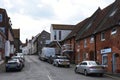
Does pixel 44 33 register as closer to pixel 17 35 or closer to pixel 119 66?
pixel 17 35

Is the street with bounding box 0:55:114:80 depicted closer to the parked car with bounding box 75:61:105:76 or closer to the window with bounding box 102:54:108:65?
the parked car with bounding box 75:61:105:76

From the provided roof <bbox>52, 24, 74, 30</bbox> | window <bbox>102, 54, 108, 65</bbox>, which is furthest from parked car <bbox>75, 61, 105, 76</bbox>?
roof <bbox>52, 24, 74, 30</bbox>

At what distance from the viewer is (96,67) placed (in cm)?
2706

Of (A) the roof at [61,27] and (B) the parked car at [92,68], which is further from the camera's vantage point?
(A) the roof at [61,27]

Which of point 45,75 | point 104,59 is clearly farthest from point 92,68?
point 104,59

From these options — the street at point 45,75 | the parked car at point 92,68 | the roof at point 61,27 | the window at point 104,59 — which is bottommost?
the street at point 45,75

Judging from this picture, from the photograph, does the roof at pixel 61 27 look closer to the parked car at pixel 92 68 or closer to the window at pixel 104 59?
the window at pixel 104 59

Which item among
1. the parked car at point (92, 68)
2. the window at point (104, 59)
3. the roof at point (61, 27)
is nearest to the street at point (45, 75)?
the parked car at point (92, 68)

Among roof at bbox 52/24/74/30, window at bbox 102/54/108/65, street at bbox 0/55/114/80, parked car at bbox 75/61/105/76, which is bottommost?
street at bbox 0/55/114/80

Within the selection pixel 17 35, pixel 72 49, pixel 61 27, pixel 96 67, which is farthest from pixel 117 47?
pixel 17 35

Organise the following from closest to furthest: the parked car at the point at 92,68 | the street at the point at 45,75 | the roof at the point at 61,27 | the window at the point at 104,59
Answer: the street at the point at 45,75, the parked car at the point at 92,68, the window at the point at 104,59, the roof at the point at 61,27

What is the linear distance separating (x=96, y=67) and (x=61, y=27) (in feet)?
127

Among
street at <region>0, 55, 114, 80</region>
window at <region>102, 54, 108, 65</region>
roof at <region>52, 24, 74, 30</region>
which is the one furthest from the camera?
roof at <region>52, 24, 74, 30</region>

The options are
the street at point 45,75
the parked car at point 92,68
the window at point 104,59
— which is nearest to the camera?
the street at point 45,75
